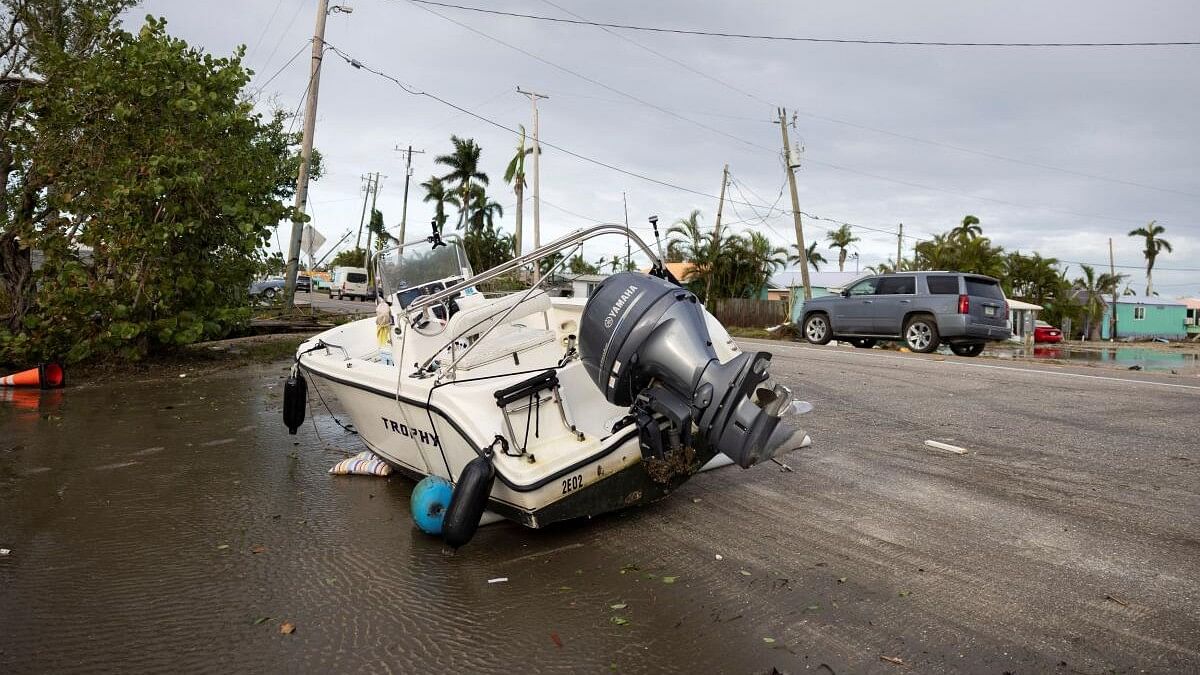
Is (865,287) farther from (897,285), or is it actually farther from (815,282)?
(815,282)

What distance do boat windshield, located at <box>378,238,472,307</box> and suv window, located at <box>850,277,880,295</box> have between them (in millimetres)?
12516

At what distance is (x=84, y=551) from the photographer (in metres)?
4.65

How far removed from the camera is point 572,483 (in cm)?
436

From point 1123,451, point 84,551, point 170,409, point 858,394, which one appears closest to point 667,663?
point 84,551

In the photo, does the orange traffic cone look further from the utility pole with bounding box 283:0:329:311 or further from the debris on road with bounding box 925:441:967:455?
the debris on road with bounding box 925:441:967:455

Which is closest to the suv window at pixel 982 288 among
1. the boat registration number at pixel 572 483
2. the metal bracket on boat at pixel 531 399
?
the metal bracket on boat at pixel 531 399

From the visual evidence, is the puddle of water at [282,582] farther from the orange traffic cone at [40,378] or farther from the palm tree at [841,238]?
the palm tree at [841,238]

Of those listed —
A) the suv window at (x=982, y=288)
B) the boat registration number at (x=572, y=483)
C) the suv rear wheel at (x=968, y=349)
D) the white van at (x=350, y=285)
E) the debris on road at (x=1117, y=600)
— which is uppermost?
the white van at (x=350, y=285)

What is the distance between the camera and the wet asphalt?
3346 millimetres

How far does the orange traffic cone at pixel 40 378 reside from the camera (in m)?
10.7

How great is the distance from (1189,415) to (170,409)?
1073 cm

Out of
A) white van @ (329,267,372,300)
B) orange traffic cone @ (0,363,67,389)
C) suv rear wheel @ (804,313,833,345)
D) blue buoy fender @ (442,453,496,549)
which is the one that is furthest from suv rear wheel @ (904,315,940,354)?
white van @ (329,267,372,300)

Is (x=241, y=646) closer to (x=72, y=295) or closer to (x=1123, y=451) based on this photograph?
(x=1123, y=451)

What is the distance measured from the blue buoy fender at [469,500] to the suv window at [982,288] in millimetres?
14031
